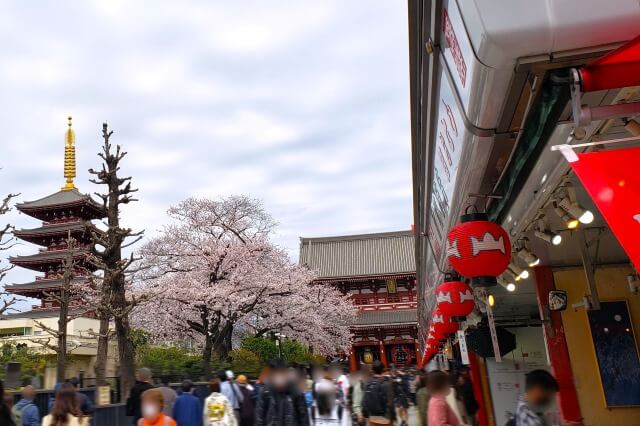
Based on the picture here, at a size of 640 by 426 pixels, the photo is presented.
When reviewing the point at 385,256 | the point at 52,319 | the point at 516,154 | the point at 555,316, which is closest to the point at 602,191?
the point at 516,154

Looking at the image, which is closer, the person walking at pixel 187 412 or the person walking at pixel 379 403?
the person walking at pixel 187 412

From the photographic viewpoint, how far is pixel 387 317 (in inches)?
1554

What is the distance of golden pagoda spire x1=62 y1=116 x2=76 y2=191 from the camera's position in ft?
140

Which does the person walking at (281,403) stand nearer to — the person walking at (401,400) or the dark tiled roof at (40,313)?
the person walking at (401,400)

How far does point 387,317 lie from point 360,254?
730 centimetres

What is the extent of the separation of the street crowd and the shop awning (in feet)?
7.05

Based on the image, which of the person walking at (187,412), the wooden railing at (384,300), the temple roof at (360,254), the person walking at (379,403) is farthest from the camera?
the temple roof at (360,254)

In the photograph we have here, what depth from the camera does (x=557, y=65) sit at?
2.89 m

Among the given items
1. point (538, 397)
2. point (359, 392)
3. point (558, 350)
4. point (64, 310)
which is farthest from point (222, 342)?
point (538, 397)

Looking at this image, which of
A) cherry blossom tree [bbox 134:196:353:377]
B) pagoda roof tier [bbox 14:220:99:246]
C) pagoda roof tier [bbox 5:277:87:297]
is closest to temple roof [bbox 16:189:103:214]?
pagoda roof tier [bbox 14:220:99:246]

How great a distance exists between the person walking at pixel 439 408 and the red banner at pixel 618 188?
3794 millimetres

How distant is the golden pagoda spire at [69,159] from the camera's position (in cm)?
4272

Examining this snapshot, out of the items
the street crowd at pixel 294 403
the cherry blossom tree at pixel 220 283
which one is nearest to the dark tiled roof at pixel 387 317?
the cherry blossom tree at pixel 220 283

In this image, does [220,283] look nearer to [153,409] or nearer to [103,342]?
[103,342]
